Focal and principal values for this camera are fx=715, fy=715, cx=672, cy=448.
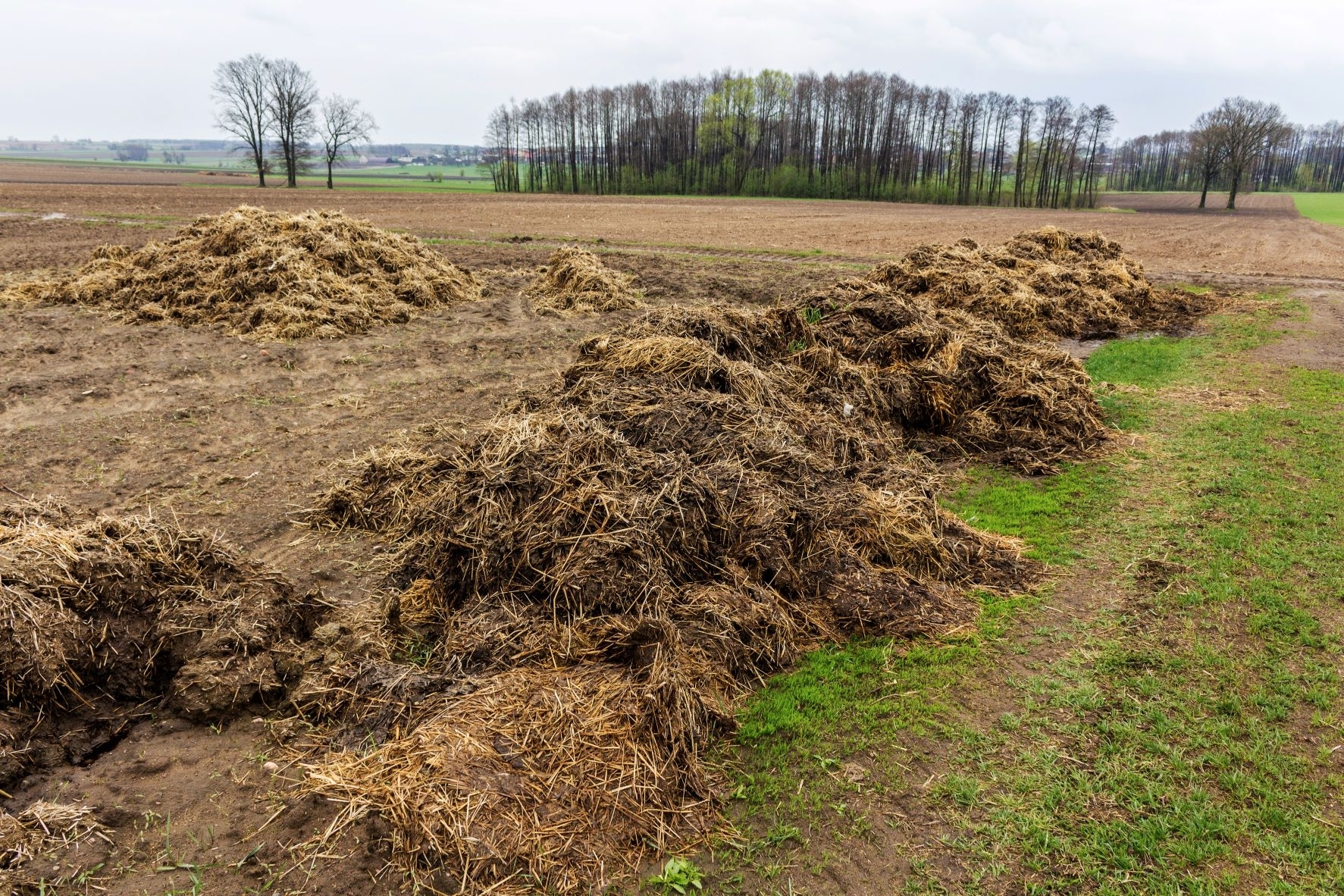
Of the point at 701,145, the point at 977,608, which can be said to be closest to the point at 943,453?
the point at 977,608

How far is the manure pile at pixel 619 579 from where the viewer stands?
11.1 feet

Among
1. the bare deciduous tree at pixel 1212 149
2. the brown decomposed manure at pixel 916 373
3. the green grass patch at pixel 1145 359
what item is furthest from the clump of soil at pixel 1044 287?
the bare deciduous tree at pixel 1212 149

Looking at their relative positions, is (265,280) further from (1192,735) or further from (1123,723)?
(1192,735)

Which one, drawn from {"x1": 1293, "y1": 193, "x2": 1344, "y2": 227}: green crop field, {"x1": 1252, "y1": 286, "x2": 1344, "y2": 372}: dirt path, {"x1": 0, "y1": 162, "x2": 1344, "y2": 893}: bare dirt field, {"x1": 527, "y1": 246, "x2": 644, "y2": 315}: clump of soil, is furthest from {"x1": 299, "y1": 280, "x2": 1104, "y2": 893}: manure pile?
{"x1": 1293, "y1": 193, "x2": 1344, "y2": 227}: green crop field

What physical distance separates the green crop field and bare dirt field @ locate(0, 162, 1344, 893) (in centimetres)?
2876

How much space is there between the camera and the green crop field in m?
51.3

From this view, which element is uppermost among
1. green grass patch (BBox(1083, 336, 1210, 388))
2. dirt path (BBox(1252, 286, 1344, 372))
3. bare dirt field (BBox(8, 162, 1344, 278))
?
bare dirt field (BBox(8, 162, 1344, 278))

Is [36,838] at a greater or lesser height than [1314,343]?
lesser

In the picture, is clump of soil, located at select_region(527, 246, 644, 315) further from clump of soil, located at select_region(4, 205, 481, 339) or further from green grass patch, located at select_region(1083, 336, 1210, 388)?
green grass patch, located at select_region(1083, 336, 1210, 388)

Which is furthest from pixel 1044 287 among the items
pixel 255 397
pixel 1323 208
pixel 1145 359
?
pixel 1323 208

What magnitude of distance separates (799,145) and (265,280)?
79.3 metres

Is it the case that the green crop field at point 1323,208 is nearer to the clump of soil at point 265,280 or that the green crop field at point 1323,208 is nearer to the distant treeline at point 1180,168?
the distant treeline at point 1180,168

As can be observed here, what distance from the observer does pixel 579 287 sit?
1553cm

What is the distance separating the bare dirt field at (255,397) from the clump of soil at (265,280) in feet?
1.94
